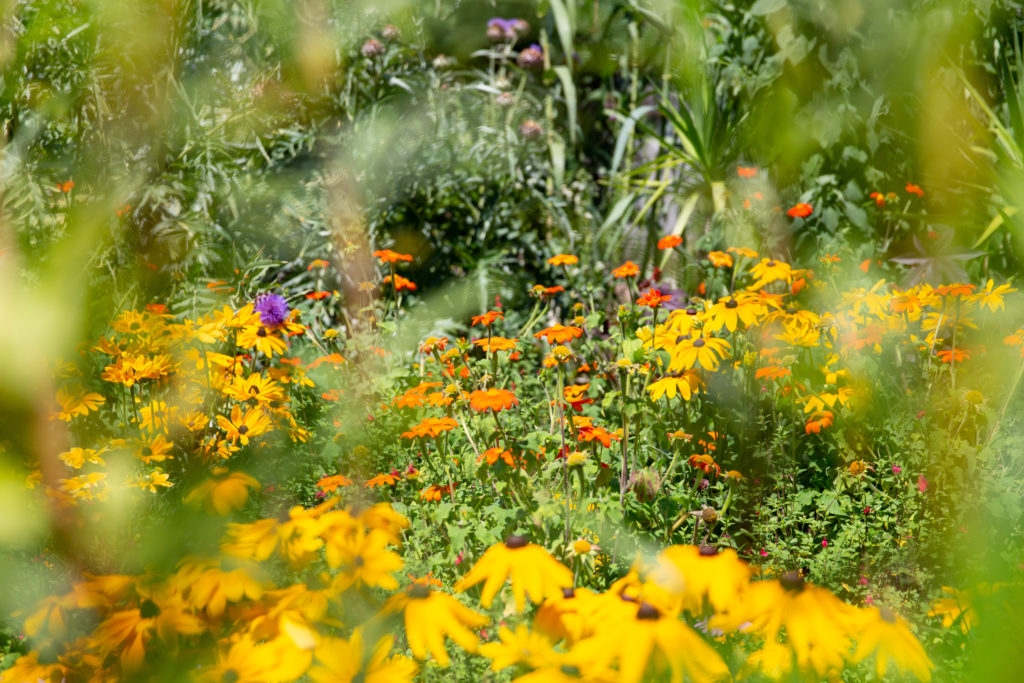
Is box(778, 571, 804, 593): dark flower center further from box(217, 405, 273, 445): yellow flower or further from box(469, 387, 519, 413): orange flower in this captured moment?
box(217, 405, 273, 445): yellow flower

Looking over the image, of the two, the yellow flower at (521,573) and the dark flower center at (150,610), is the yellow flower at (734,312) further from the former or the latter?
the dark flower center at (150,610)

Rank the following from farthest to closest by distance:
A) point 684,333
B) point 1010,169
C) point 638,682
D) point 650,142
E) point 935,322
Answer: point 650,142
point 1010,169
point 935,322
point 684,333
point 638,682

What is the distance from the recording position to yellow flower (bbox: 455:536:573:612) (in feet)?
3.00

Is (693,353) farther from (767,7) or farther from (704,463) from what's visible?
(767,7)

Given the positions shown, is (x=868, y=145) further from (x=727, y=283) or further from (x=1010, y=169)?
(x=727, y=283)

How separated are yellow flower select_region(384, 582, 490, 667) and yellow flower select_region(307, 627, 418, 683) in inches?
1.3

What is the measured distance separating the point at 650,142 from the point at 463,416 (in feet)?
8.94

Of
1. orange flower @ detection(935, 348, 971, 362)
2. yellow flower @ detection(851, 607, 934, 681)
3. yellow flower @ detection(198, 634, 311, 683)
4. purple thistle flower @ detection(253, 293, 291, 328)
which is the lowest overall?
orange flower @ detection(935, 348, 971, 362)

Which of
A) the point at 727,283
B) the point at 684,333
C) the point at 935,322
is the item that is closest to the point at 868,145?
the point at 727,283

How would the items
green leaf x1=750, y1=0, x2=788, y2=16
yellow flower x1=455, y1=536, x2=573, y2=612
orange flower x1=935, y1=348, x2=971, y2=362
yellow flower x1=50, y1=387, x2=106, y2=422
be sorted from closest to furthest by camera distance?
yellow flower x1=455, y1=536, x2=573, y2=612 < yellow flower x1=50, y1=387, x2=106, y2=422 < orange flower x1=935, y1=348, x2=971, y2=362 < green leaf x1=750, y1=0, x2=788, y2=16

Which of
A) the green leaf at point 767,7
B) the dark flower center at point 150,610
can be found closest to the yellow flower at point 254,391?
the dark flower center at point 150,610

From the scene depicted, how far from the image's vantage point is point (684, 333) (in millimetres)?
2002

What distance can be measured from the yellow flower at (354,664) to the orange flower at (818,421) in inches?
56.6

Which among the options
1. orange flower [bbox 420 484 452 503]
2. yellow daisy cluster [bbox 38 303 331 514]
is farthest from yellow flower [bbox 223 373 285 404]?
orange flower [bbox 420 484 452 503]
